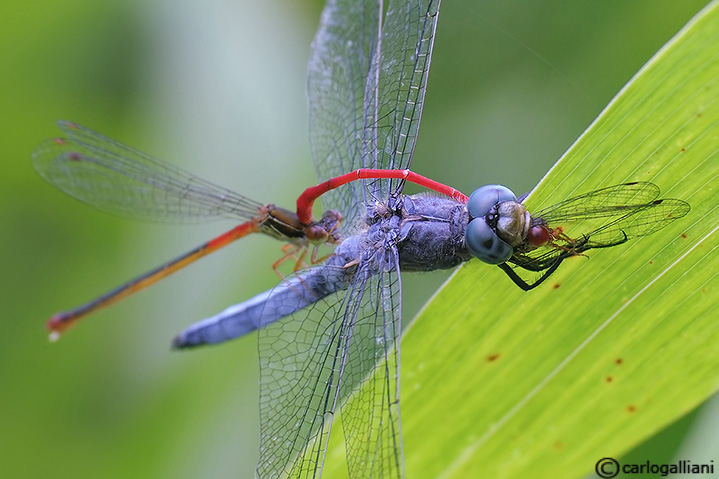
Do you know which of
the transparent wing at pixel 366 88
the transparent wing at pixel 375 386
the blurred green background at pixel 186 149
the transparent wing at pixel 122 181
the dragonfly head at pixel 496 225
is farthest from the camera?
the transparent wing at pixel 122 181

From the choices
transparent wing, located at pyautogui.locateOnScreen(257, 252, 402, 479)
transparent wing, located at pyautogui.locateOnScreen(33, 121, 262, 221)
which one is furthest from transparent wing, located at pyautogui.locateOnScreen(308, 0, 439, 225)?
transparent wing, located at pyautogui.locateOnScreen(33, 121, 262, 221)

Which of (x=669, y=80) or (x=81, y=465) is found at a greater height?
(x=669, y=80)

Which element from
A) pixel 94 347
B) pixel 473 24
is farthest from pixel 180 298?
pixel 473 24

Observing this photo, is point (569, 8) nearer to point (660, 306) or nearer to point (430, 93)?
point (430, 93)

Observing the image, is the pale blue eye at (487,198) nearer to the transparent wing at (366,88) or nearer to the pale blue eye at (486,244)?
the pale blue eye at (486,244)

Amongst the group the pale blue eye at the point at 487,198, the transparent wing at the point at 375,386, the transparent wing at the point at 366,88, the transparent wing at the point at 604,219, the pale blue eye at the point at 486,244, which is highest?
the transparent wing at the point at 366,88

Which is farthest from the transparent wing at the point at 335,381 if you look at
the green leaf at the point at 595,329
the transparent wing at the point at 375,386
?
the green leaf at the point at 595,329
